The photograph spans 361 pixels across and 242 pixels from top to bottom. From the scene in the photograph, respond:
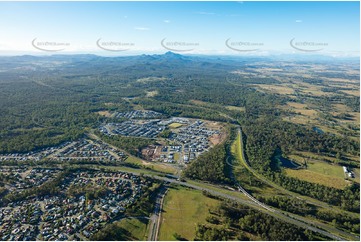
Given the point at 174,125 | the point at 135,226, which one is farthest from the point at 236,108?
the point at 135,226

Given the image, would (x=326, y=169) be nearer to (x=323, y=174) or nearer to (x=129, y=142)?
(x=323, y=174)

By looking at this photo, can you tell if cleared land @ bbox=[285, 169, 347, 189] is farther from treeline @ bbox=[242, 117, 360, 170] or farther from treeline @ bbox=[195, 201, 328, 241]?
treeline @ bbox=[195, 201, 328, 241]

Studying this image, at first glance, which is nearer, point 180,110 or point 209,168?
point 209,168

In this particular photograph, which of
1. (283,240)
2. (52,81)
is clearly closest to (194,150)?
(283,240)

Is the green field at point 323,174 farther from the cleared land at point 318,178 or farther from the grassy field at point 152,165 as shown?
the grassy field at point 152,165

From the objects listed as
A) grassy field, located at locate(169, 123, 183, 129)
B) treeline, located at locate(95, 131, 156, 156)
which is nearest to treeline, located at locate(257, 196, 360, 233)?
treeline, located at locate(95, 131, 156, 156)

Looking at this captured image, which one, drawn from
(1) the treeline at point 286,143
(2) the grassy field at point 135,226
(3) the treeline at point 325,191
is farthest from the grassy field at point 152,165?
(3) the treeline at point 325,191

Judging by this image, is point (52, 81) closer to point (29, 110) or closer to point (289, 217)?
point (29, 110)
